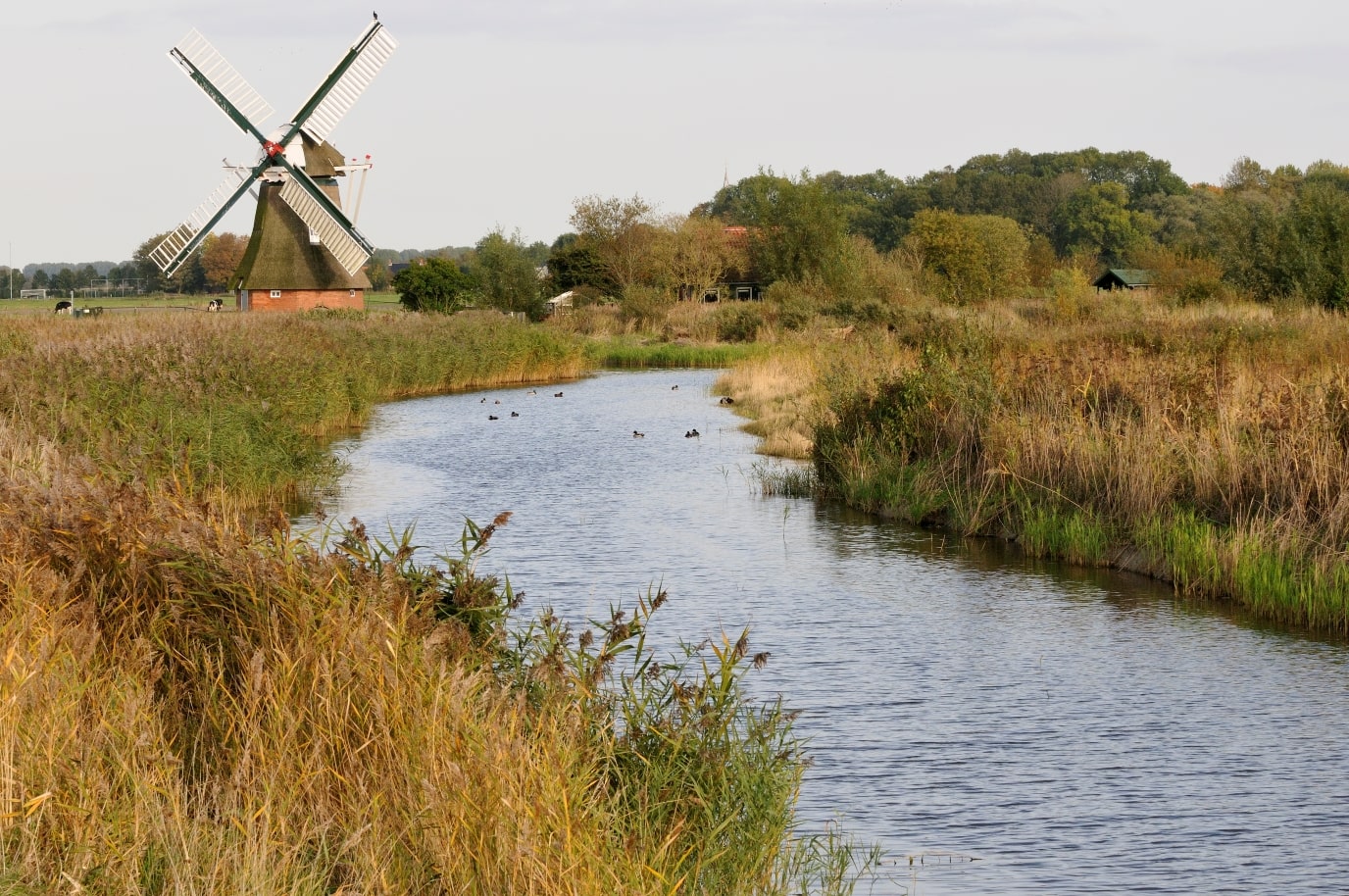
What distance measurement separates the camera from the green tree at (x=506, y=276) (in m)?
67.1

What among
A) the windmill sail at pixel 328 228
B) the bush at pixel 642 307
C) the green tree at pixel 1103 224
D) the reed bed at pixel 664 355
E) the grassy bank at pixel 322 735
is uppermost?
the green tree at pixel 1103 224

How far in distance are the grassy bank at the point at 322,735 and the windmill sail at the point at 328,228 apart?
144 ft

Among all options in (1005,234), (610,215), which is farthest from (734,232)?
(1005,234)

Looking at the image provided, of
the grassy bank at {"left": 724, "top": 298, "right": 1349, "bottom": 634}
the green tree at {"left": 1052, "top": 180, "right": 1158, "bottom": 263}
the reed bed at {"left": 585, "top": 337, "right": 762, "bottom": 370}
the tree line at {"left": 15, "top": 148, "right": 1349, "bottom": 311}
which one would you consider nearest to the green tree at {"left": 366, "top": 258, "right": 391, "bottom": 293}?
the tree line at {"left": 15, "top": 148, "right": 1349, "bottom": 311}

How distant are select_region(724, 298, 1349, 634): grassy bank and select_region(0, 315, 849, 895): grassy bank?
19.6 ft

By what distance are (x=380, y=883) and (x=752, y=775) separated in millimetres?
1972

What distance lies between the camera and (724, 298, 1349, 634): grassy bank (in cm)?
1196

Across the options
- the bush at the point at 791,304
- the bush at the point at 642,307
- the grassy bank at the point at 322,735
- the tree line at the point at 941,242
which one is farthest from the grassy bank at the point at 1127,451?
the bush at the point at 642,307

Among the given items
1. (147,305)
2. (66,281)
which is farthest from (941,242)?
(66,281)

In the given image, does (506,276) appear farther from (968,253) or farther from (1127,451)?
(1127,451)

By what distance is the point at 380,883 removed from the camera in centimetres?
471

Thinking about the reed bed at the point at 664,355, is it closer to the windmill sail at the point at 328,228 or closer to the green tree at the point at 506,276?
the windmill sail at the point at 328,228

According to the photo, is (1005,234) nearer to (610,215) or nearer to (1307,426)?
(610,215)

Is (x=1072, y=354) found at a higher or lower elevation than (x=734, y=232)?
lower
